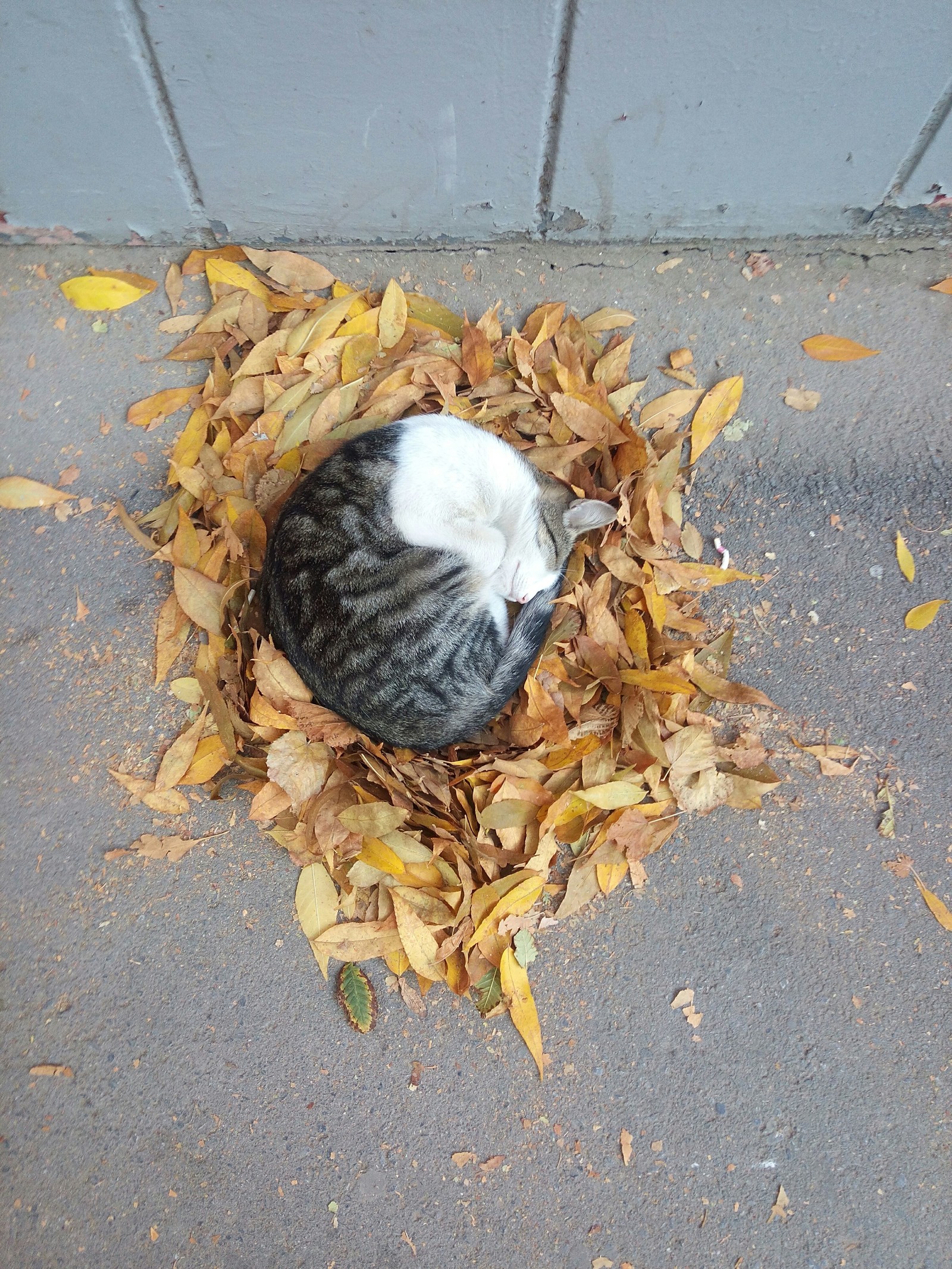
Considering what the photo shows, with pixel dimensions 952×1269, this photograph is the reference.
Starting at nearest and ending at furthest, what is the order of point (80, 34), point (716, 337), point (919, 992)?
1. point (80, 34)
2. point (919, 992)
3. point (716, 337)

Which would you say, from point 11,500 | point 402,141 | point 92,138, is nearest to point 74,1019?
point 11,500

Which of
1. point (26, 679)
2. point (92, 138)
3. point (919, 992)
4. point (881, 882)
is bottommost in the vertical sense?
point (919, 992)

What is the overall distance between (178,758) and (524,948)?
1099 mm

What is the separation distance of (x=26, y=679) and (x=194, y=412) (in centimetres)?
95

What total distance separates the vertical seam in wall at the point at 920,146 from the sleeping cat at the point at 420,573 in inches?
53.7

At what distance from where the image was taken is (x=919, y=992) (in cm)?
195

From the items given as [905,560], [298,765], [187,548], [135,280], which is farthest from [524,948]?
[135,280]

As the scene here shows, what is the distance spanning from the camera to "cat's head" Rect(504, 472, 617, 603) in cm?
202

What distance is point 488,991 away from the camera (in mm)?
1921

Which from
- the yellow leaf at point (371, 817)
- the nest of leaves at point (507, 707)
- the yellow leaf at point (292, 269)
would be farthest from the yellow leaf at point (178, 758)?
the yellow leaf at point (292, 269)

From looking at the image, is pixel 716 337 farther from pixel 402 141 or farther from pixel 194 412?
pixel 194 412

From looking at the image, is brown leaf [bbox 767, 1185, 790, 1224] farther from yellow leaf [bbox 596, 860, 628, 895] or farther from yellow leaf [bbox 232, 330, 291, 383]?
yellow leaf [bbox 232, 330, 291, 383]

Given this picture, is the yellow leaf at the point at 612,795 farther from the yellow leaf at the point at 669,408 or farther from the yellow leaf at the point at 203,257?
the yellow leaf at the point at 203,257

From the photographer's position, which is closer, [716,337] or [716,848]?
[716,848]
